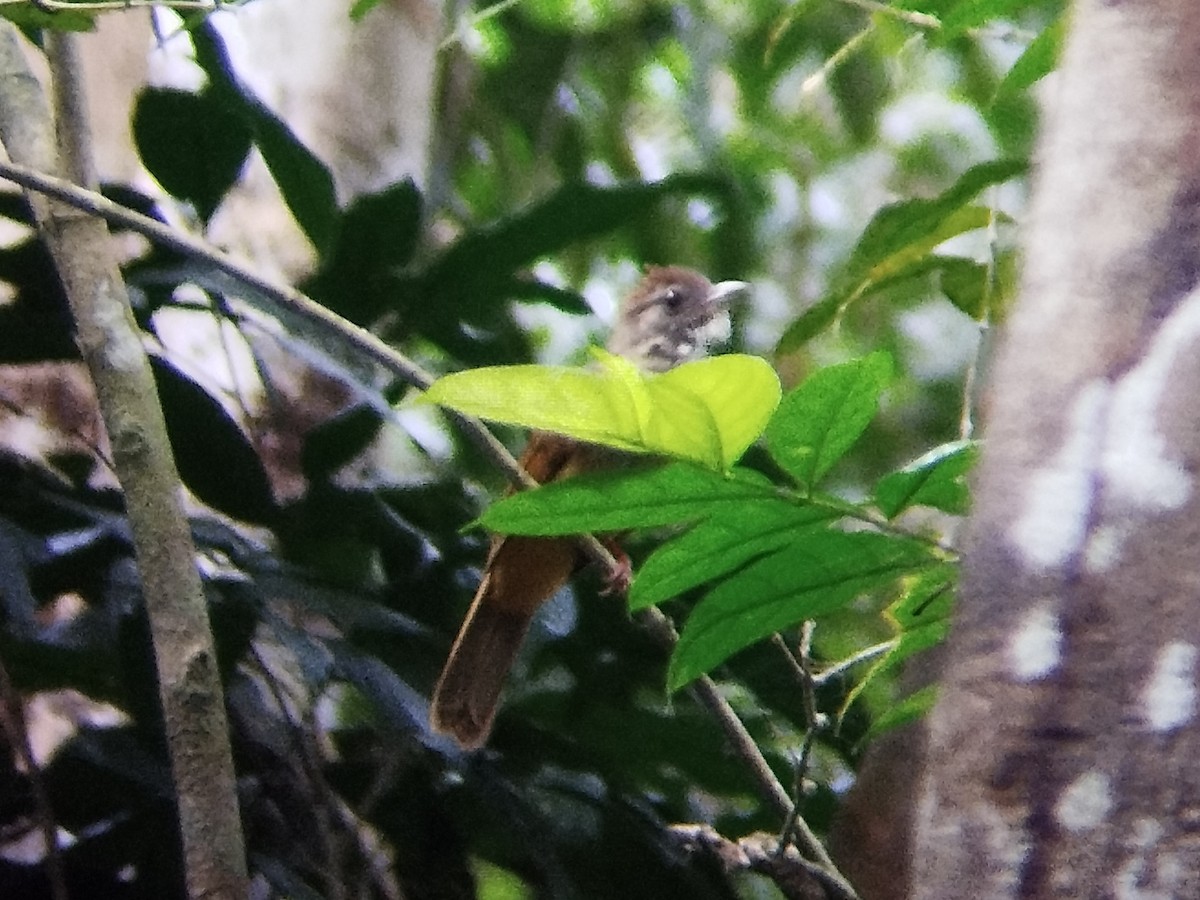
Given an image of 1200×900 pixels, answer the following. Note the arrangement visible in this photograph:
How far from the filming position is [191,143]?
1380 millimetres

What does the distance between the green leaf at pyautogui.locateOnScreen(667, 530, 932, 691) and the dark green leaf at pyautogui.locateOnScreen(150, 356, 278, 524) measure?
69 cm

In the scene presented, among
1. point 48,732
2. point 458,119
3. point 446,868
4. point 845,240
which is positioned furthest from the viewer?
point 845,240

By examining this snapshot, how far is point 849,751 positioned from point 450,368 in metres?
0.65

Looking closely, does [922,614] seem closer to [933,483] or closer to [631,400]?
[933,483]

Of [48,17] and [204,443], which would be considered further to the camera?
[204,443]

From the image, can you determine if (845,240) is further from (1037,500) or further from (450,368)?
(1037,500)

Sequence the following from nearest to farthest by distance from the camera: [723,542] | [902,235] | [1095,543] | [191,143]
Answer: [1095,543] → [723,542] → [902,235] → [191,143]

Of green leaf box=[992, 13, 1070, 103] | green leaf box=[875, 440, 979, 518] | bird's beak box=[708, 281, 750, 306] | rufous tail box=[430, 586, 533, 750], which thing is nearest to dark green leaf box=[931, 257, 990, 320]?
green leaf box=[992, 13, 1070, 103]

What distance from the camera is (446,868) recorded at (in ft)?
4.87

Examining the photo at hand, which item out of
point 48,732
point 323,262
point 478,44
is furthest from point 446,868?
point 478,44

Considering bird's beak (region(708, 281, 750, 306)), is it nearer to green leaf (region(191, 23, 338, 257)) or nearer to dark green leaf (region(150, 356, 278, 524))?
green leaf (region(191, 23, 338, 257))

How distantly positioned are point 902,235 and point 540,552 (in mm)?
757

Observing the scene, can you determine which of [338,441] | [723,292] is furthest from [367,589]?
[723,292]

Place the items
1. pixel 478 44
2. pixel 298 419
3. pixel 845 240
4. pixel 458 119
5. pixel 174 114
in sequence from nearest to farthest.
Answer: pixel 174 114
pixel 298 419
pixel 458 119
pixel 478 44
pixel 845 240
